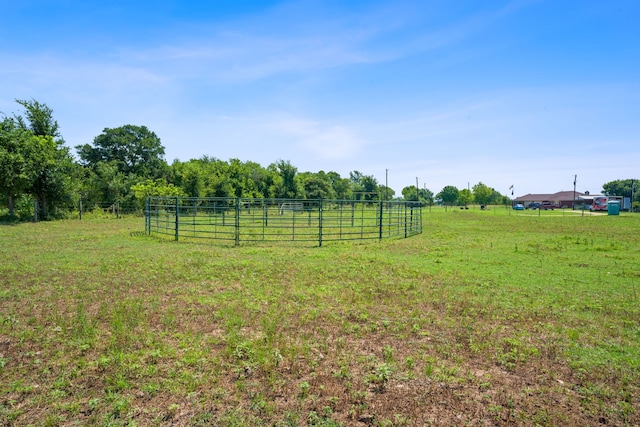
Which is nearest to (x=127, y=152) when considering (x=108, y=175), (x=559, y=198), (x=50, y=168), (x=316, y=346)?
(x=108, y=175)

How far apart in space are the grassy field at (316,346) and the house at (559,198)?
326ft

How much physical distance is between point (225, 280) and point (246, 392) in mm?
4320

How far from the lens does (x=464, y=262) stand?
9.78m

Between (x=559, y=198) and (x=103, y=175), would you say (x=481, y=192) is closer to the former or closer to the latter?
(x=559, y=198)

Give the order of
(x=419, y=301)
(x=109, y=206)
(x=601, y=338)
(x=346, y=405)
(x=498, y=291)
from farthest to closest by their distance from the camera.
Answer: (x=109, y=206), (x=498, y=291), (x=419, y=301), (x=601, y=338), (x=346, y=405)

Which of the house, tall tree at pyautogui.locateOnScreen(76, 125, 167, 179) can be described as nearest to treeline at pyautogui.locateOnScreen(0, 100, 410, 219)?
tall tree at pyautogui.locateOnScreen(76, 125, 167, 179)

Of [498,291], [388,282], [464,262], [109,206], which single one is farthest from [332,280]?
[109,206]

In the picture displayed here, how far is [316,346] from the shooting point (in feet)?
14.3

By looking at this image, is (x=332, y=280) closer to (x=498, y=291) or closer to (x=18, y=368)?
(x=498, y=291)

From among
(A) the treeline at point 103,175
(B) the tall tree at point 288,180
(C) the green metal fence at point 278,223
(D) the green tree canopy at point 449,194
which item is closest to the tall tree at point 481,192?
(D) the green tree canopy at point 449,194

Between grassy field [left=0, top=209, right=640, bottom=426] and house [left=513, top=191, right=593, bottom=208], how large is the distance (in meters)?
99.5

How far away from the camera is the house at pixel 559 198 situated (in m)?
89.8

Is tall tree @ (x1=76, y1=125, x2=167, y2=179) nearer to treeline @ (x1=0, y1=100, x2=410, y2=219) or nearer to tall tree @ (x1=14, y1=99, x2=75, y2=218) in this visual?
treeline @ (x1=0, y1=100, x2=410, y2=219)

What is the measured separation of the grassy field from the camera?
3.13m
